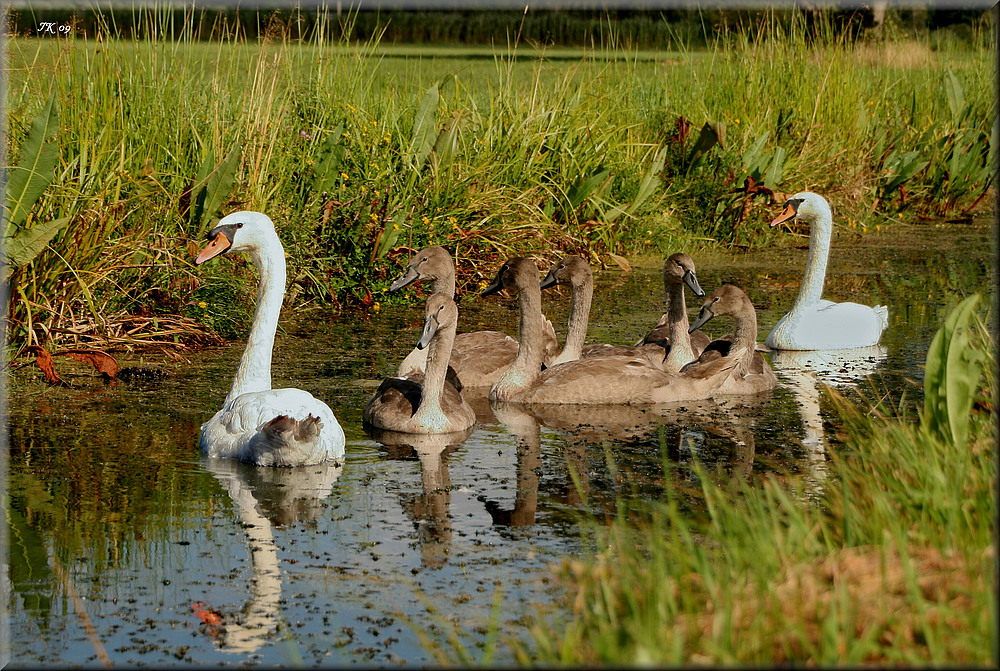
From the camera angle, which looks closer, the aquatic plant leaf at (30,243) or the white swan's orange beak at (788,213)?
the aquatic plant leaf at (30,243)

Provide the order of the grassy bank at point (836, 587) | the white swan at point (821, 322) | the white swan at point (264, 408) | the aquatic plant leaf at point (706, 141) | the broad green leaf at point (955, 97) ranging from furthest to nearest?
the broad green leaf at point (955, 97) → the aquatic plant leaf at point (706, 141) → the white swan at point (821, 322) → the white swan at point (264, 408) → the grassy bank at point (836, 587)

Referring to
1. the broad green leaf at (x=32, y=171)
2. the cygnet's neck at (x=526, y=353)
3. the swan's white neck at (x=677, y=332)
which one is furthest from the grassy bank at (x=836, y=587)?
the broad green leaf at (x=32, y=171)

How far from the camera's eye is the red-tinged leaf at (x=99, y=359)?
310 inches

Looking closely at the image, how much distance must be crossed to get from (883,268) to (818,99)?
3.16m

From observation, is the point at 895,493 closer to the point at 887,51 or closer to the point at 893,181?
the point at 893,181

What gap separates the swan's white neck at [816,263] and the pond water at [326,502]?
661 millimetres

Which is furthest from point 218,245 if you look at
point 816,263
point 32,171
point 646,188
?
point 646,188

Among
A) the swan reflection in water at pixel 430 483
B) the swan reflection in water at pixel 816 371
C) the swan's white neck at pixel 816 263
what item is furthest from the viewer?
the swan's white neck at pixel 816 263

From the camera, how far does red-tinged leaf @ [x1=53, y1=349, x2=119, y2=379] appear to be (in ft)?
25.8

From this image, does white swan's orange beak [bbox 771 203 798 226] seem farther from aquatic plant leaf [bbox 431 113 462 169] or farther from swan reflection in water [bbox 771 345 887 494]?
aquatic plant leaf [bbox 431 113 462 169]

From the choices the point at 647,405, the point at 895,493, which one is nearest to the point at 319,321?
the point at 647,405

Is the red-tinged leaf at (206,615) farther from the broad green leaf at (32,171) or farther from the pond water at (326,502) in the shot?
the broad green leaf at (32,171)

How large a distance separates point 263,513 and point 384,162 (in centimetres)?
560

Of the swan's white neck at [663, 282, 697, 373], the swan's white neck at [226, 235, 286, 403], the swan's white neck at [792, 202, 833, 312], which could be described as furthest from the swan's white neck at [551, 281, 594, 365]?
the swan's white neck at [226, 235, 286, 403]
